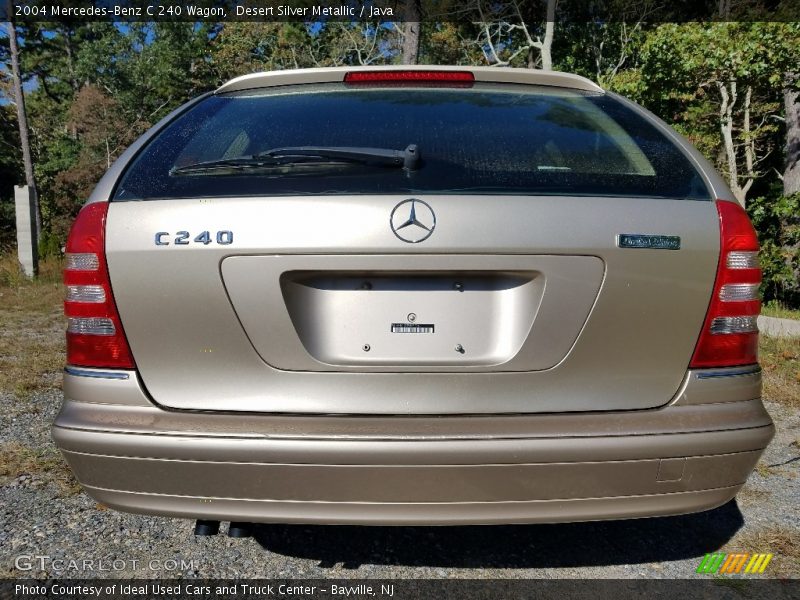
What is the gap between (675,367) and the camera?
1.90m

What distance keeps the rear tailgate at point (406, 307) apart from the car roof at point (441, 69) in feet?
2.76

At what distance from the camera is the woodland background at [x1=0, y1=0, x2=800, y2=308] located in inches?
473

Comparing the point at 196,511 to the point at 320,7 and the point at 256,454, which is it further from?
the point at 320,7

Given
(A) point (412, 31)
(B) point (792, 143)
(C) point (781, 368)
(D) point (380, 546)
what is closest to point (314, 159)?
(D) point (380, 546)

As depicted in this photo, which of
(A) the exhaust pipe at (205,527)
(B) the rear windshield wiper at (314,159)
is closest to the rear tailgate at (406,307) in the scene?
(B) the rear windshield wiper at (314,159)

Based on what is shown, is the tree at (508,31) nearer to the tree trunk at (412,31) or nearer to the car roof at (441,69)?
the tree trunk at (412,31)

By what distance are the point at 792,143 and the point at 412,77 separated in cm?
1227

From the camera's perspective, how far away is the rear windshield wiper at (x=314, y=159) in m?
1.92

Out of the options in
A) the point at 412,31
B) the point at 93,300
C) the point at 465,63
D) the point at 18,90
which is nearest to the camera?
the point at 93,300

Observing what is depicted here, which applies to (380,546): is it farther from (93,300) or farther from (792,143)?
(792,143)

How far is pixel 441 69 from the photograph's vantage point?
2543 mm

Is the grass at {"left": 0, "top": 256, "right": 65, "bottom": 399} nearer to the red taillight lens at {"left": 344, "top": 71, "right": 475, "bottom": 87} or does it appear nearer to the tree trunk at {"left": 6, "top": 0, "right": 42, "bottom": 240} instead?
the red taillight lens at {"left": 344, "top": 71, "right": 475, "bottom": 87}

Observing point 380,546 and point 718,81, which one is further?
point 718,81

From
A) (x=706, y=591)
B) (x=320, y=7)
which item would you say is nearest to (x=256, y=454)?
(x=706, y=591)
